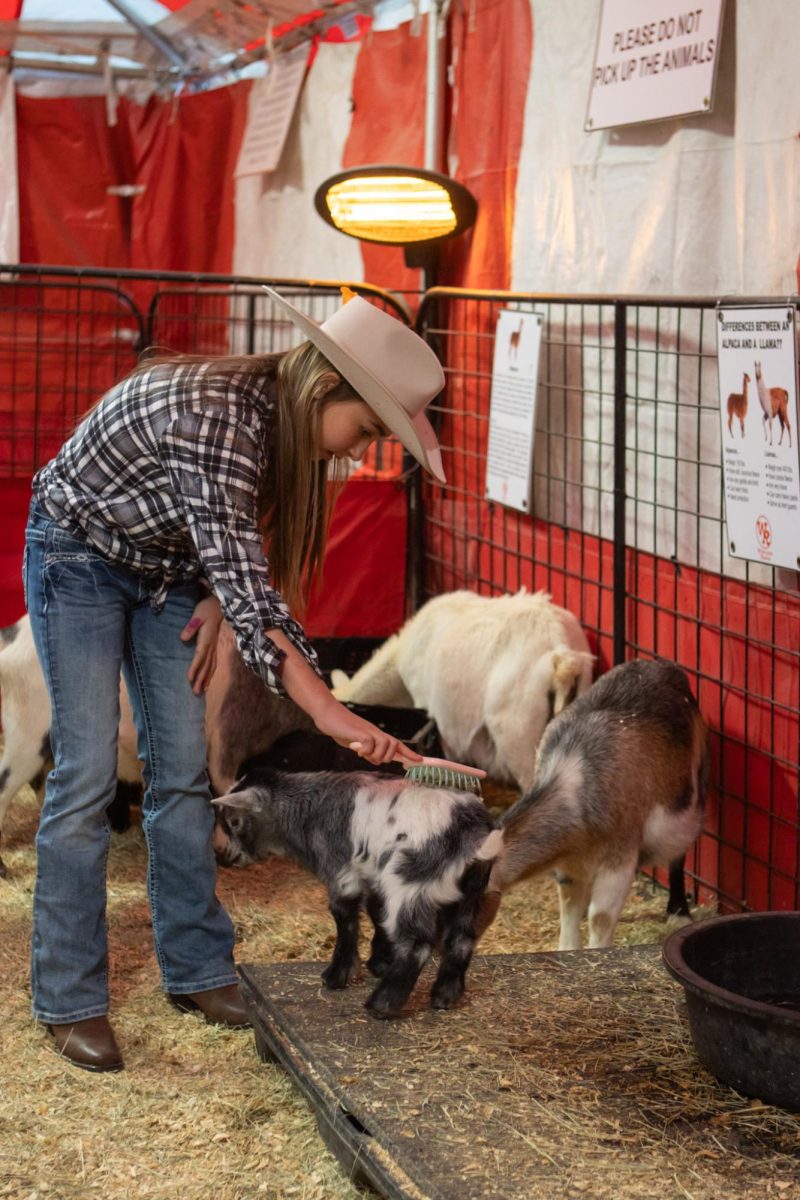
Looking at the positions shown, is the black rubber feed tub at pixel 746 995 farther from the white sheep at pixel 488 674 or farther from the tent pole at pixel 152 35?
the tent pole at pixel 152 35

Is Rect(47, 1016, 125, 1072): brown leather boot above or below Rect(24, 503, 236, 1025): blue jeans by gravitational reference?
below

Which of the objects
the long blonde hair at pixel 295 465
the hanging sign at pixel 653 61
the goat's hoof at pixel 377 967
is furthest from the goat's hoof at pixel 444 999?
the hanging sign at pixel 653 61

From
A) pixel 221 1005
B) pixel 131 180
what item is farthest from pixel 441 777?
pixel 131 180

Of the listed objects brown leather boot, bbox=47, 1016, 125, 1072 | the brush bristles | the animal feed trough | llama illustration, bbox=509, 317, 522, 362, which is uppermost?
llama illustration, bbox=509, 317, 522, 362

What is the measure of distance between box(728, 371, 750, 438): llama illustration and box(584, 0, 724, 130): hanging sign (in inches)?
36.2

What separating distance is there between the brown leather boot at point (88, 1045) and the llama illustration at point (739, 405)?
7.23 ft

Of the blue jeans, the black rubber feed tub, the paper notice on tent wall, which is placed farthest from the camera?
the paper notice on tent wall

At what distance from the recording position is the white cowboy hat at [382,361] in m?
2.80

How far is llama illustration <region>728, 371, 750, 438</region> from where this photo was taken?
3791 mm

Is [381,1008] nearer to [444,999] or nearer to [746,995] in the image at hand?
[444,999]

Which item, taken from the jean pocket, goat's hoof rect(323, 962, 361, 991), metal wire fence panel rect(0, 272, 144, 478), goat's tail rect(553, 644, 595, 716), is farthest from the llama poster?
metal wire fence panel rect(0, 272, 144, 478)

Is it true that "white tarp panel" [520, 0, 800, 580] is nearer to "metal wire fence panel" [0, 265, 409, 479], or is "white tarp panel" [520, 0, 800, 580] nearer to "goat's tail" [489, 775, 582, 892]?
"goat's tail" [489, 775, 582, 892]

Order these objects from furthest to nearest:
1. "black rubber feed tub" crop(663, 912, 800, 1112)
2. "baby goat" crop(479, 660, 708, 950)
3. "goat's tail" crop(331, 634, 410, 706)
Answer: "goat's tail" crop(331, 634, 410, 706) → "baby goat" crop(479, 660, 708, 950) → "black rubber feed tub" crop(663, 912, 800, 1112)

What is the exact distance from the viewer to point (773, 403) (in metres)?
3.67
